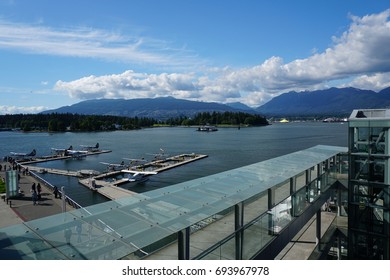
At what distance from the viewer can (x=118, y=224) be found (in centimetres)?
425

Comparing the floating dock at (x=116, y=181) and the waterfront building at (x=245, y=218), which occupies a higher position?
the waterfront building at (x=245, y=218)

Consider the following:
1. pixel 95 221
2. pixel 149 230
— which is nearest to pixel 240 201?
pixel 149 230

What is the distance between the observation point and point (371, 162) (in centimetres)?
895

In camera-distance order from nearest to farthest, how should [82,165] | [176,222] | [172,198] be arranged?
1. [176,222]
2. [172,198]
3. [82,165]

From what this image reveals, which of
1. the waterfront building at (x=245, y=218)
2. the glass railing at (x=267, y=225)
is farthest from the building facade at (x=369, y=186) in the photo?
the glass railing at (x=267, y=225)

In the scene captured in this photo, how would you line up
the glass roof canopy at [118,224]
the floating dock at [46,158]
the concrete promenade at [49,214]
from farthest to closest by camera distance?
1. the floating dock at [46,158]
2. the concrete promenade at [49,214]
3. the glass roof canopy at [118,224]

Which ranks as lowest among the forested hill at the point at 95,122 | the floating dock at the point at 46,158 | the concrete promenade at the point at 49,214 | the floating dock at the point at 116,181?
the floating dock at the point at 116,181

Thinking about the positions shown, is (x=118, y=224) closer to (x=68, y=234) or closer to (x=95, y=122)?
(x=68, y=234)

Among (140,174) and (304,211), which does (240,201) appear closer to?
(304,211)

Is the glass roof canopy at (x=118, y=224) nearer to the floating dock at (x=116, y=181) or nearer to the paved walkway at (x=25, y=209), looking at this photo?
the paved walkway at (x=25, y=209)

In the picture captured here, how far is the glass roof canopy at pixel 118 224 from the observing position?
3.55 m

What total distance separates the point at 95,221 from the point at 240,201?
2.34 metres

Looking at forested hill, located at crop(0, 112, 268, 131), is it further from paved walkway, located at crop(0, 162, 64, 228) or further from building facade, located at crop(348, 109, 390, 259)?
building facade, located at crop(348, 109, 390, 259)

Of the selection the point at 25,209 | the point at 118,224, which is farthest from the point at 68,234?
the point at 25,209
